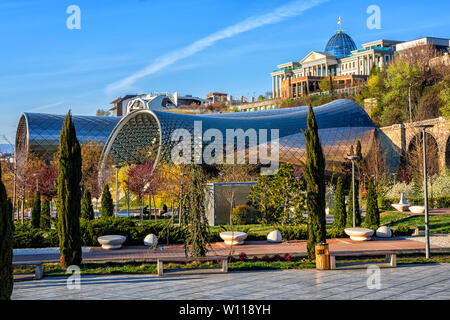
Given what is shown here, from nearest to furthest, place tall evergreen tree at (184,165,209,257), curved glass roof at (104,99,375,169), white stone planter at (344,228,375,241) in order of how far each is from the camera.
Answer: tall evergreen tree at (184,165,209,257)
white stone planter at (344,228,375,241)
curved glass roof at (104,99,375,169)

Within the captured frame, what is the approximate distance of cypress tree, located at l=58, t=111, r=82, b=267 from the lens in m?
12.7

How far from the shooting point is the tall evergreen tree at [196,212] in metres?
12.5

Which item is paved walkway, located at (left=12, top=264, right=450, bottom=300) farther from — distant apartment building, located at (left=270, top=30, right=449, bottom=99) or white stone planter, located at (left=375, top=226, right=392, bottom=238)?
distant apartment building, located at (left=270, top=30, right=449, bottom=99)

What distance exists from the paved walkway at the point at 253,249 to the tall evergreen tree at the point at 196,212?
3.65 ft

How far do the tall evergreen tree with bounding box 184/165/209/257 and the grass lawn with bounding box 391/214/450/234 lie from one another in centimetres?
1200

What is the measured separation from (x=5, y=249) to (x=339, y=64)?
97.4m

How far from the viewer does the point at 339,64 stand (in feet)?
322

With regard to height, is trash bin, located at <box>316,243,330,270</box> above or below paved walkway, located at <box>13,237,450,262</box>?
above

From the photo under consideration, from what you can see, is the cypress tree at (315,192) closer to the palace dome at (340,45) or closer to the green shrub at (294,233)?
the green shrub at (294,233)

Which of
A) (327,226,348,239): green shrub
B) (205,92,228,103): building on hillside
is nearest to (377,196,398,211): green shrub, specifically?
(327,226,348,239): green shrub

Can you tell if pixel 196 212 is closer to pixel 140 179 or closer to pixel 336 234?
pixel 336 234

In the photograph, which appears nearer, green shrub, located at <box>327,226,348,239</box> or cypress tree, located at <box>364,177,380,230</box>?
green shrub, located at <box>327,226,348,239</box>

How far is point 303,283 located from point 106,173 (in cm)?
3542

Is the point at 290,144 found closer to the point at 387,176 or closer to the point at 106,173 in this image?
the point at 387,176
